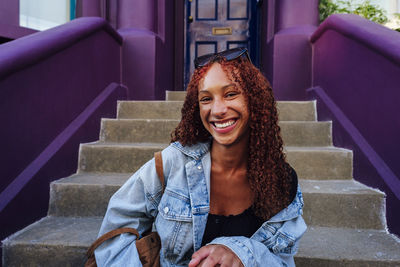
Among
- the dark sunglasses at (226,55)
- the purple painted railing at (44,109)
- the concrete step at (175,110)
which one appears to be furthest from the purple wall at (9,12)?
the dark sunglasses at (226,55)

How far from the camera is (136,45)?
3.98 m

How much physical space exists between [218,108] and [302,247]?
3.45ft

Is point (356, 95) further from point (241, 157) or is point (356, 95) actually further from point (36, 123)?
point (36, 123)

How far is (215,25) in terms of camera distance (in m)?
5.19

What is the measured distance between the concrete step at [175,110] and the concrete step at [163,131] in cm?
39

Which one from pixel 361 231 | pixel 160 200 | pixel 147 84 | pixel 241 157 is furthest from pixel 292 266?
pixel 147 84

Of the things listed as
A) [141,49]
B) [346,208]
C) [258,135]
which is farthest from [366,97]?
[141,49]

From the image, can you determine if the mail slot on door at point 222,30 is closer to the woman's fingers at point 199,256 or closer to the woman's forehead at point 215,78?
the woman's forehead at point 215,78

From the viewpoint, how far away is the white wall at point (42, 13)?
4.34 metres

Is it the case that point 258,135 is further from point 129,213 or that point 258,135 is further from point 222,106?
point 129,213

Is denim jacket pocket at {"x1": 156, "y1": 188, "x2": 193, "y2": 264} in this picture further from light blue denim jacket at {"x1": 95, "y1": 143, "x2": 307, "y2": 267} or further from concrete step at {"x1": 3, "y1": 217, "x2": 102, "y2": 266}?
concrete step at {"x1": 3, "y1": 217, "x2": 102, "y2": 266}

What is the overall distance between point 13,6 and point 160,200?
14.0 ft

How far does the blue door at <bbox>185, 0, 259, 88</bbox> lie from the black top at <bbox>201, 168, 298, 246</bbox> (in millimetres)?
4177

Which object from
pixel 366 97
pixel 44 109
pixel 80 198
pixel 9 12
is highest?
pixel 9 12
